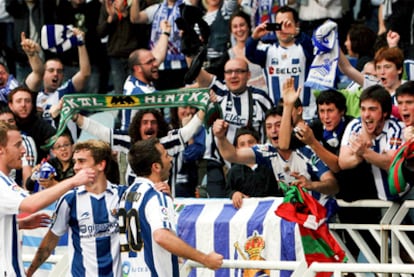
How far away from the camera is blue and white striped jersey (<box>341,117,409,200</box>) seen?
11.2m

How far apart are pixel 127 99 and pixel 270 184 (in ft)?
6.45

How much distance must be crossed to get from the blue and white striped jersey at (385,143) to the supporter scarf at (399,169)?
0.59m

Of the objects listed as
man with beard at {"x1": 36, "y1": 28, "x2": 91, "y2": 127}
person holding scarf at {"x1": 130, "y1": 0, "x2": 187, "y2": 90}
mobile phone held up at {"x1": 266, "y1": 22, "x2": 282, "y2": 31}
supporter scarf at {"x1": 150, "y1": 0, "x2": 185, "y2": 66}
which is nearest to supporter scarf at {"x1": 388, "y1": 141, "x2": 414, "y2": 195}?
mobile phone held up at {"x1": 266, "y1": 22, "x2": 282, "y2": 31}

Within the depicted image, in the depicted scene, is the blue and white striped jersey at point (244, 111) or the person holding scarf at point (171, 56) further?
the person holding scarf at point (171, 56)

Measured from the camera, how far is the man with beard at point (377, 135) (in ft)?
36.4

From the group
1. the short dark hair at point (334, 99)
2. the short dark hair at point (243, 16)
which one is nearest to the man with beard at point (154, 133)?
the short dark hair at point (334, 99)

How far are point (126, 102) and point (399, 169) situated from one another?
353 centimetres

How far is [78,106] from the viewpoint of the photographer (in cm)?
1290

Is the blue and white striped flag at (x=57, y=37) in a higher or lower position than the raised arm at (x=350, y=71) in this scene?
higher

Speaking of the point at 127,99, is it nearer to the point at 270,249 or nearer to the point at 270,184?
the point at 270,184

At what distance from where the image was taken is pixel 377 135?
11.3 metres

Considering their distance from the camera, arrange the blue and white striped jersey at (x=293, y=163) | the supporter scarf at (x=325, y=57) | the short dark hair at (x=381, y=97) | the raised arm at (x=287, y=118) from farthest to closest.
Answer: the supporter scarf at (x=325, y=57), the raised arm at (x=287, y=118), the blue and white striped jersey at (x=293, y=163), the short dark hair at (x=381, y=97)

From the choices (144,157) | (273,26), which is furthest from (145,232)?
(273,26)

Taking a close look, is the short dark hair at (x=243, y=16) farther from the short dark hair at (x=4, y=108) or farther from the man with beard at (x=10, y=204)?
the man with beard at (x=10, y=204)
